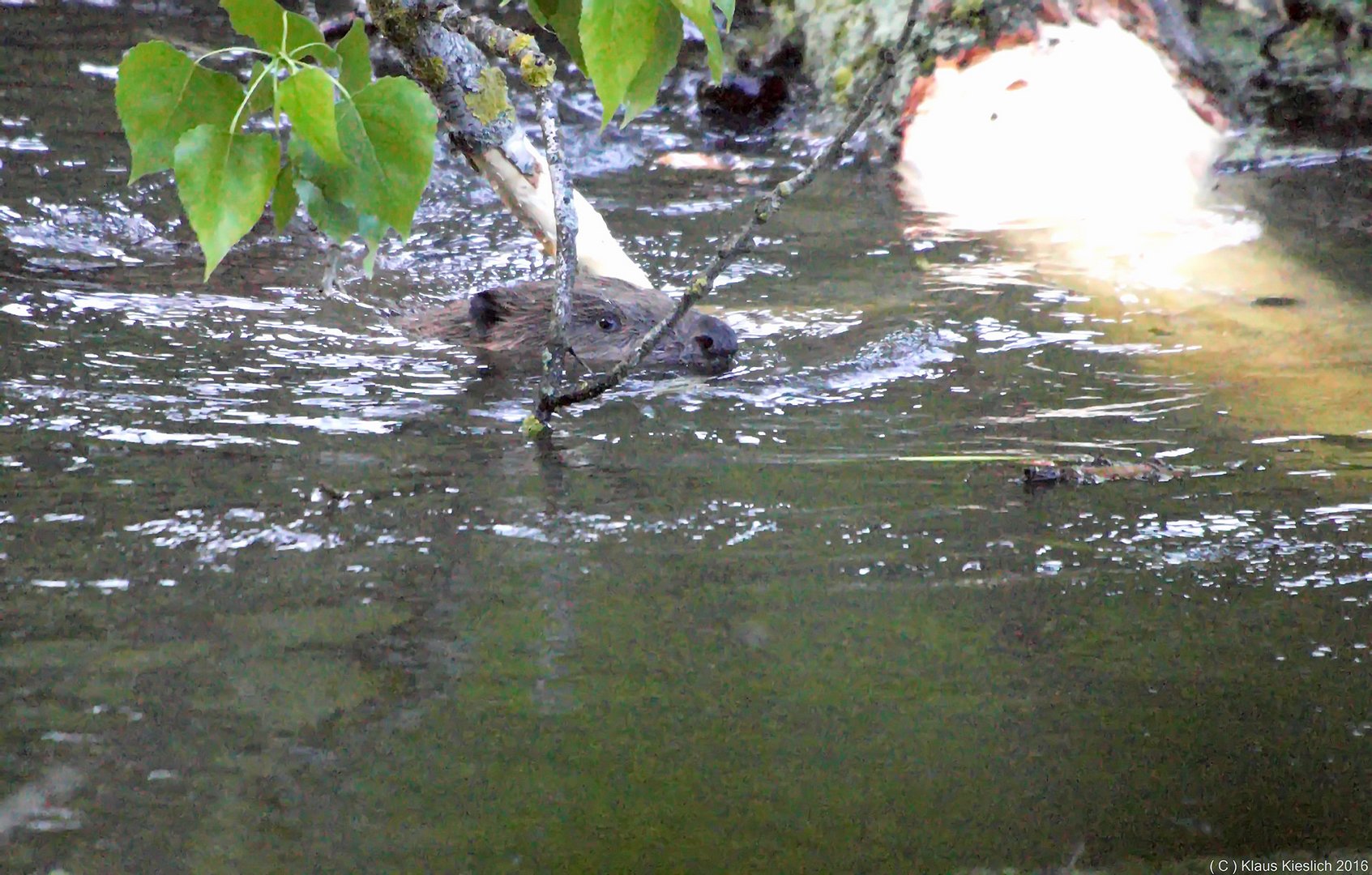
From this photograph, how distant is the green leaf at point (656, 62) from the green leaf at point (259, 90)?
1.03ft

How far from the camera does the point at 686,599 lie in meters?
2.45

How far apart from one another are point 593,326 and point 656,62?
341 cm

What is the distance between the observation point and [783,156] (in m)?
8.11

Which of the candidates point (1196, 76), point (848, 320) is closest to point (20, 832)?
point (848, 320)

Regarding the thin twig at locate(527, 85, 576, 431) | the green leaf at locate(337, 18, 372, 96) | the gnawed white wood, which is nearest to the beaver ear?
the gnawed white wood

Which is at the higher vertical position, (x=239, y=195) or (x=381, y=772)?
(x=239, y=195)

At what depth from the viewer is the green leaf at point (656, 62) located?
3.66 feet

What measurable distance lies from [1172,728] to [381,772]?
1.17 meters

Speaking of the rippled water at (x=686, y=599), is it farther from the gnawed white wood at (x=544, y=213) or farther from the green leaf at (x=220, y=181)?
the green leaf at (x=220, y=181)

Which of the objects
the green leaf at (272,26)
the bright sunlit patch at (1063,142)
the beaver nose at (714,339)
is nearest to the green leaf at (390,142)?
the green leaf at (272,26)

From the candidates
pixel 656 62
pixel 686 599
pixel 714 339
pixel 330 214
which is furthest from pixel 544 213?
pixel 656 62

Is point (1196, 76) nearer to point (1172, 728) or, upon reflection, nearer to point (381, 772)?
point (1172, 728)

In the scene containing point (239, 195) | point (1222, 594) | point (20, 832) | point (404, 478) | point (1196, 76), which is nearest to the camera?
point (239, 195)

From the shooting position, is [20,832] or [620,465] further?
[620,465]
